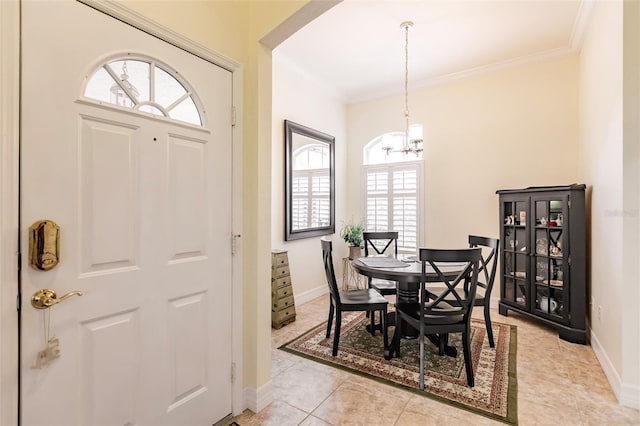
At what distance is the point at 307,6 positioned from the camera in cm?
171

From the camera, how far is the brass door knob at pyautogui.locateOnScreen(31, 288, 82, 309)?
3.77 feet

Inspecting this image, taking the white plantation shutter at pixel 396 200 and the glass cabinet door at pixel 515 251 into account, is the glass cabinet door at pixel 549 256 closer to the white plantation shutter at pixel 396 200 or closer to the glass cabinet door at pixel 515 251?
the glass cabinet door at pixel 515 251

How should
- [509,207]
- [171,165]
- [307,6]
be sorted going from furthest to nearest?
[509,207]
[307,6]
[171,165]

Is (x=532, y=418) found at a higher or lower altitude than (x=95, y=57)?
lower

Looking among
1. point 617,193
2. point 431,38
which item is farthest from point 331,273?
point 431,38

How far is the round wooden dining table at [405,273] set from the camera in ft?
7.82

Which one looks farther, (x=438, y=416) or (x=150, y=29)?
(x=438, y=416)

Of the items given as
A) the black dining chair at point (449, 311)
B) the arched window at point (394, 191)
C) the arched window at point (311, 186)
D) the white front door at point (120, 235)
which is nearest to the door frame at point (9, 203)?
the white front door at point (120, 235)

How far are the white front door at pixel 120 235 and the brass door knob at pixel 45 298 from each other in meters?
0.02

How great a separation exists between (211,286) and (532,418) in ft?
6.92

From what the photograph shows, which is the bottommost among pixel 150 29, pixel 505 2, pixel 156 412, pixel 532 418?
pixel 532 418

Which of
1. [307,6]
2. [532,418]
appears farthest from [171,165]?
[532,418]

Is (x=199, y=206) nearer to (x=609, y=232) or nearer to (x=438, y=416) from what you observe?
(x=438, y=416)

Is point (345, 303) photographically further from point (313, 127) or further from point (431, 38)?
point (431, 38)
